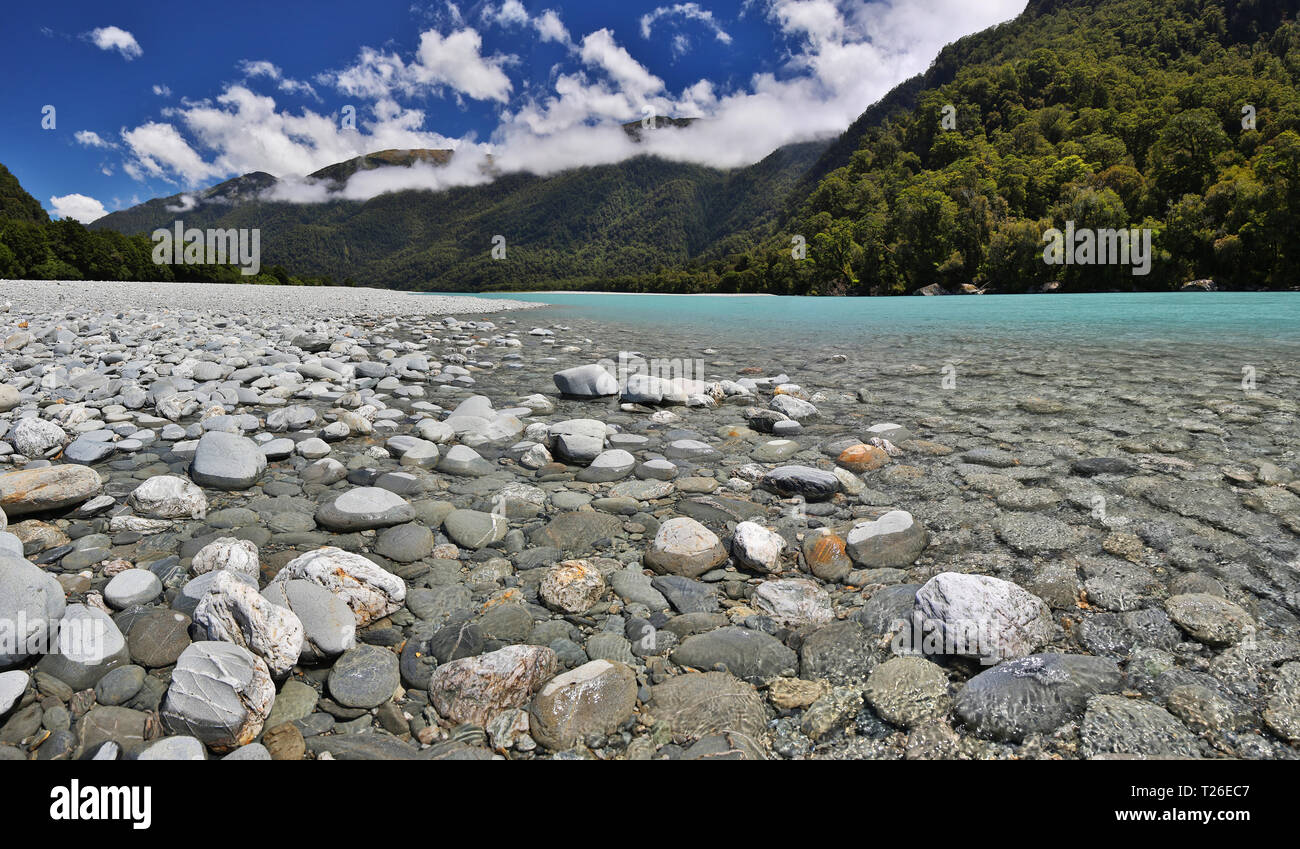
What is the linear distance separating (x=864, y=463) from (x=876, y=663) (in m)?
2.69

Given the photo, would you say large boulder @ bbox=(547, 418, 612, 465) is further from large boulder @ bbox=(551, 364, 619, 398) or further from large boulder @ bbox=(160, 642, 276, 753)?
large boulder @ bbox=(160, 642, 276, 753)

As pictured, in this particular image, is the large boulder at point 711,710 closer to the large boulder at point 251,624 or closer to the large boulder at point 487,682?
the large boulder at point 487,682

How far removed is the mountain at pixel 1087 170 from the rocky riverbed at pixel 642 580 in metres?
64.8

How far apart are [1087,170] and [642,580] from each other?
95593mm

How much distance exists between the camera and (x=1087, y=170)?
73000 millimetres

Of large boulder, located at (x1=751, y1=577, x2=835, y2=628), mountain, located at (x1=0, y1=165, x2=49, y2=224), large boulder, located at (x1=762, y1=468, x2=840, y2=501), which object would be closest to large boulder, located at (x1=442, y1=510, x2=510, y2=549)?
large boulder, located at (x1=751, y1=577, x2=835, y2=628)

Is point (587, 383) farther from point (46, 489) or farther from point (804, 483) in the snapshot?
point (46, 489)

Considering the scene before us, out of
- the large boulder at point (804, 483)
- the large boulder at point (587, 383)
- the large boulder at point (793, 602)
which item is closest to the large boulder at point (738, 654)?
the large boulder at point (793, 602)

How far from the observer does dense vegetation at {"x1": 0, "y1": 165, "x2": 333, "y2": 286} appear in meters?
39.4

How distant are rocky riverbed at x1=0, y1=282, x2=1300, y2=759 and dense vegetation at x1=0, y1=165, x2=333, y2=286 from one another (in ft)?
154

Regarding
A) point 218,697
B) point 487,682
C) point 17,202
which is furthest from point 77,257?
point 487,682
